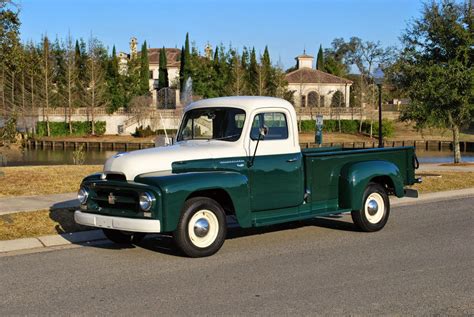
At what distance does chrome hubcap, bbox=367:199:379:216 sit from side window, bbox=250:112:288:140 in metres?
2.02

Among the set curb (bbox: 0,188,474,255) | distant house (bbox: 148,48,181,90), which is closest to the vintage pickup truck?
curb (bbox: 0,188,474,255)

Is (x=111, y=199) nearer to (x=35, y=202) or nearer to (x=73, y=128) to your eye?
(x=35, y=202)

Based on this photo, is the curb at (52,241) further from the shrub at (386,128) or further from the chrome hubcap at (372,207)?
the shrub at (386,128)

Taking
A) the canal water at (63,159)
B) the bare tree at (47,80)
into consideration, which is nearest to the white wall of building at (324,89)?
the bare tree at (47,80)

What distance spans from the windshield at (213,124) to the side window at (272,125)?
21 centimetres

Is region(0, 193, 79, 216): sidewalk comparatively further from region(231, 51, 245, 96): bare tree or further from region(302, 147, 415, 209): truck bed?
region(231, 51, 245, 96): bare tree

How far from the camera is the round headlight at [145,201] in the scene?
295 inches

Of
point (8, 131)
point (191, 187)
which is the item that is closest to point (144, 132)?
point (8, 131)

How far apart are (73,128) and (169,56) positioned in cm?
3575

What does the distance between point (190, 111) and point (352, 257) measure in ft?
11.2

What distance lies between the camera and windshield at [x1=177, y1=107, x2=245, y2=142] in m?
→ 8.85

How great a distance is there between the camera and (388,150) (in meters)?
10.3

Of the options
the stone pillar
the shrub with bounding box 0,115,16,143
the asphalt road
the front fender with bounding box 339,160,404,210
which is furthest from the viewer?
the stone pillar

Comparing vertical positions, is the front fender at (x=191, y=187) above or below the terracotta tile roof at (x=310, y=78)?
below
